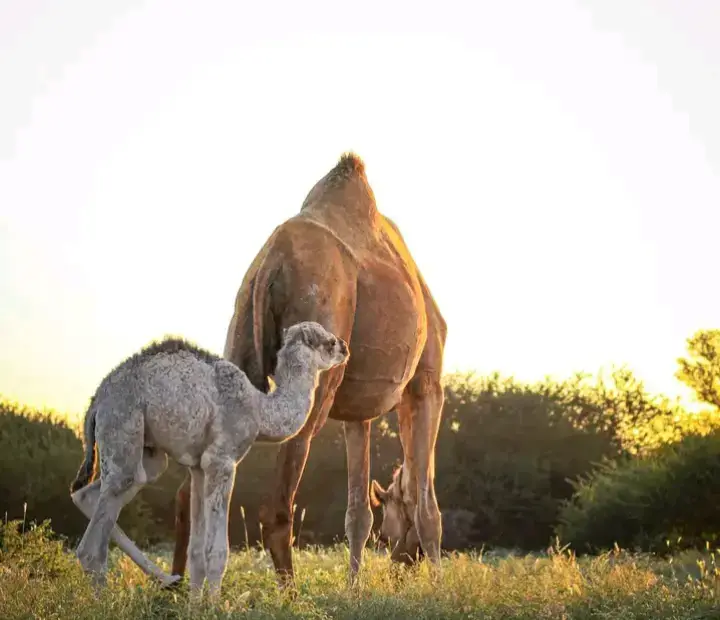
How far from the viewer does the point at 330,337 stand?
9.47m

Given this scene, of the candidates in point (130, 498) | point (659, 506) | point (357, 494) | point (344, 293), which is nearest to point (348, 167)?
point (344, 293)

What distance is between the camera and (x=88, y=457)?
28.8 ft

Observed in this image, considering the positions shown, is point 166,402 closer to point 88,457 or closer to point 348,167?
point 88,457

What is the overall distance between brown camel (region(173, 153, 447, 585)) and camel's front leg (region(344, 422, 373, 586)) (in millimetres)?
13

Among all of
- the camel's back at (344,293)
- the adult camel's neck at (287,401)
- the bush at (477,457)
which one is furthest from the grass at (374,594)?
the bush at (477,457)

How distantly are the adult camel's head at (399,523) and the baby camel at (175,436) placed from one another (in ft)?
13.9

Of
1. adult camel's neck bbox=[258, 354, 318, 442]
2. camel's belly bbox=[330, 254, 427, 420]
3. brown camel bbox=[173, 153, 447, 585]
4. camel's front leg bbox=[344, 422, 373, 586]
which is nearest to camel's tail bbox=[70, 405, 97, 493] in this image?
brown camel bbox=[173, 153, 447, 585]

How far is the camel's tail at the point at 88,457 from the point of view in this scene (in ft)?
28.8

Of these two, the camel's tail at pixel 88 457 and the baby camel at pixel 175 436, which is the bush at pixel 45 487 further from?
the baby camel at pixel 175 436

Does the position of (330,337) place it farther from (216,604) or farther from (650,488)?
(650,488)

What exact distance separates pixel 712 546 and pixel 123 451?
1588 cm

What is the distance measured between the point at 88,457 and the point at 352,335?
3.04 metres

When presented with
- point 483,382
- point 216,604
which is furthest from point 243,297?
point 483,382

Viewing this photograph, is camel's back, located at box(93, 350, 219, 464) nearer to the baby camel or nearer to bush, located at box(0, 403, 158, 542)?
the baby camel
